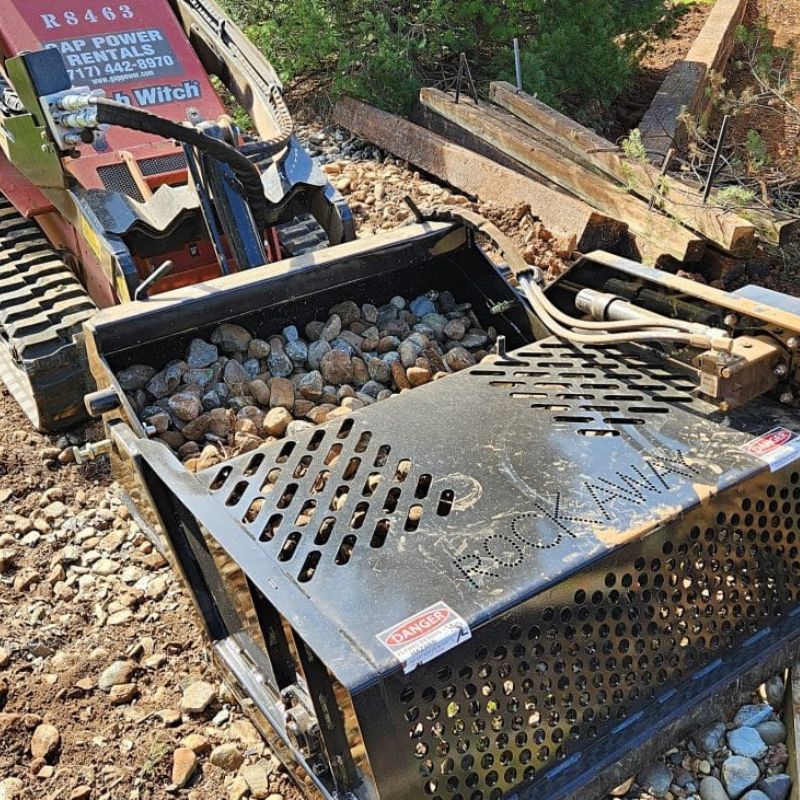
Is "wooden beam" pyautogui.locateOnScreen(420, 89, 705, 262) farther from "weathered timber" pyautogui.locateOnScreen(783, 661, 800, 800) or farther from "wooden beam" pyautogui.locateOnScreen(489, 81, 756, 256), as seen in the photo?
"weathered timber" pyautogui.locateOnScreen(783, 661, 800, 800)

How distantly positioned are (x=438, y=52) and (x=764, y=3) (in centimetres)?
400

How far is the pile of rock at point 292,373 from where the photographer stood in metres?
3.01

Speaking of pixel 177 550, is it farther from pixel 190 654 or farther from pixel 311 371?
pixel 311 371

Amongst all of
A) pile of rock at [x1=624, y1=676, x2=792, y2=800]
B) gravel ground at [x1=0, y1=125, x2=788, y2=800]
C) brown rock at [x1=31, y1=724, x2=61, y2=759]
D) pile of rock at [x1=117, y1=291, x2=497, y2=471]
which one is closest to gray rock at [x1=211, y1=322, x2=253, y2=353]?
pile of rock at [x1=117, y1=291, x2=497, y2=471]

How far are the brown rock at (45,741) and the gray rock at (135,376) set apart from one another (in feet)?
3.56

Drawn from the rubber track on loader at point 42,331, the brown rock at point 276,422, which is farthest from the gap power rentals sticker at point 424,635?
the rubber track on loader at point 42,331

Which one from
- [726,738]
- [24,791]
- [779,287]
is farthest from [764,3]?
[24,791]

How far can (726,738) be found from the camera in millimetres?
2373

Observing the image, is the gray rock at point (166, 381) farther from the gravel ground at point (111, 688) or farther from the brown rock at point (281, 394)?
the gravel ground at point (111, 688)

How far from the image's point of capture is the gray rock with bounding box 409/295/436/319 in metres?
3.54

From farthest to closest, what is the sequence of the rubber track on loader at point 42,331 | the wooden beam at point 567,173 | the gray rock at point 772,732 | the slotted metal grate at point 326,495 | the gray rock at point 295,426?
the wooden beam at point 567,173, the rubber track on loader at point 42,331, the gray rock at point 295,426, the gray rock at point 772,732, the slotted metal grate at point 326,495

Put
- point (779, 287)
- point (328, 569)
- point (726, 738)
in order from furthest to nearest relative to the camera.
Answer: point (779, 287)
point (726, 738)
point (328, 569)

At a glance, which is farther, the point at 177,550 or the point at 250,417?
the point at 250,417

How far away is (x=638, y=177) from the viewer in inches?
190
